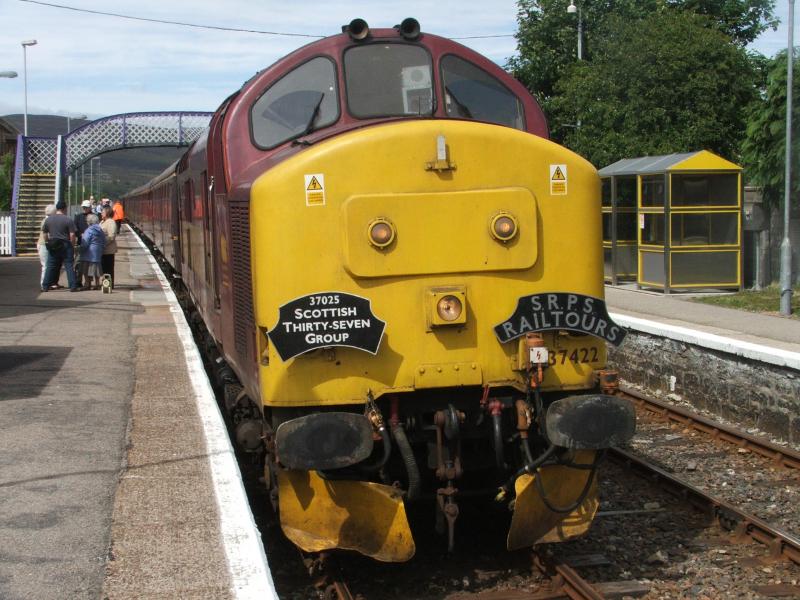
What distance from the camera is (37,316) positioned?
51.2 ft

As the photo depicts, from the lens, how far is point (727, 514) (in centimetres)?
774

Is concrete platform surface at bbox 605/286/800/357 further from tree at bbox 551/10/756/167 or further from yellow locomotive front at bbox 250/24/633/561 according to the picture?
tree at bbox 551/10/756/167

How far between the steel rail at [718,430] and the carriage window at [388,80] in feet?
16.7

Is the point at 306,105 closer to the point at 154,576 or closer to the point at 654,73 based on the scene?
the point at 154,576

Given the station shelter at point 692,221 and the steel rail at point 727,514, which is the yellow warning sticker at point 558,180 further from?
the station shelter at point 692,221

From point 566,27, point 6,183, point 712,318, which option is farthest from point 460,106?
point 6,183

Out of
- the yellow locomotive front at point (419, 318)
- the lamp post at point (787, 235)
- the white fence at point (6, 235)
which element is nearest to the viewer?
the yellow locomotive front at point (419, 318)

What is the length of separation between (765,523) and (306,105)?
4.25 meters

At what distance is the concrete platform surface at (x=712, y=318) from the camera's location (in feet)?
43.5

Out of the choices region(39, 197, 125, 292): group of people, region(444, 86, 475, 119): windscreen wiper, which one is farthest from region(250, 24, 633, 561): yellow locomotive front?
region(39, 197, 125, 292): group of people

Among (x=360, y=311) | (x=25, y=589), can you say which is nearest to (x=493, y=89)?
(x=360, y=311)

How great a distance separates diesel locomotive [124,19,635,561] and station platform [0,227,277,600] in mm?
595

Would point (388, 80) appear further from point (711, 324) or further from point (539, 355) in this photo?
point (711, 324)

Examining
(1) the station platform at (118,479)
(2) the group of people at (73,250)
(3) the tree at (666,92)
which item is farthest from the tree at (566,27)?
(1) the station platform at (118,479)
